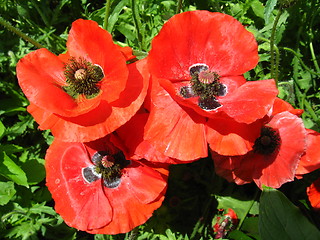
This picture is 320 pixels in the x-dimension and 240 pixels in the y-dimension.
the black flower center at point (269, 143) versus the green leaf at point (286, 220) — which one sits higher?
the green leaf at point (286, 220)

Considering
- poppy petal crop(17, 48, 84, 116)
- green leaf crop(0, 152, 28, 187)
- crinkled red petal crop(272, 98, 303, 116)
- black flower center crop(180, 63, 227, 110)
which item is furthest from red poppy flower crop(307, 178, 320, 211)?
green leaf crop(0, 152, 28, 187)

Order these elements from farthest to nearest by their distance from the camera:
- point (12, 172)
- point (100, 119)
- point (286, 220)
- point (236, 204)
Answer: point (236, 204) → point (12, 172) → point (100, 119) → point (286, 220)

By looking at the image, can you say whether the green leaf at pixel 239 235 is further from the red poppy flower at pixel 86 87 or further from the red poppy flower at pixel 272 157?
the red poppy flower at pixel 86 87

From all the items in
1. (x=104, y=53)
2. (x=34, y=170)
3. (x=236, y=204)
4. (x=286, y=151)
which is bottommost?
(x=236, y=204)

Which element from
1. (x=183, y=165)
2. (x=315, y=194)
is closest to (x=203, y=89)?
(x=183, y=165)

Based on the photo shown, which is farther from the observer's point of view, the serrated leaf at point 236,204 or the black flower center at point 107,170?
the serrated leaf at point 236,204

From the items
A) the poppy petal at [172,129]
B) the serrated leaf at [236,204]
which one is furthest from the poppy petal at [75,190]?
the serrated leaf at [236,204]

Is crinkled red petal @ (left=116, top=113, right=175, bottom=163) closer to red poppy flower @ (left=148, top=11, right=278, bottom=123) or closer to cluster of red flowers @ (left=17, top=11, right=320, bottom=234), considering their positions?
cluster of red flowers @ (left=17, top=11, right=320, bottom=234)

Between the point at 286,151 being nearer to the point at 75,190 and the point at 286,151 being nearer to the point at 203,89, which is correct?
the point at 203,89
